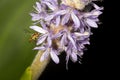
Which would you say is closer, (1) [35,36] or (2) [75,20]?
(2) [75,20]

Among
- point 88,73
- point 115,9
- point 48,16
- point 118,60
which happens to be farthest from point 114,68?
point 48,16

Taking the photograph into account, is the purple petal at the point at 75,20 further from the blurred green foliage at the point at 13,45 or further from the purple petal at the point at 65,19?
the blurred green foliage at the point at 13,45

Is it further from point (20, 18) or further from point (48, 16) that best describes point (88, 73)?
point (48, 16)

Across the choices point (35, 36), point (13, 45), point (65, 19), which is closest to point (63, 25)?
point (65, 19)

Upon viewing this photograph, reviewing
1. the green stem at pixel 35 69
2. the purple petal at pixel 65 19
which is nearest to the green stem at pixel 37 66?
the green stem at pixel 35 69

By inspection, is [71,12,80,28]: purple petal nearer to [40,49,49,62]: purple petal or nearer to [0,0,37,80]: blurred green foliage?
[40,49,49,62]: purple petal

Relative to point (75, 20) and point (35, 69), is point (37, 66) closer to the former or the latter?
point (35, 69)
